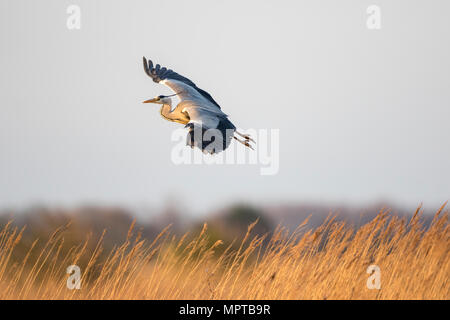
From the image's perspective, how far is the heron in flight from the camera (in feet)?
25.1

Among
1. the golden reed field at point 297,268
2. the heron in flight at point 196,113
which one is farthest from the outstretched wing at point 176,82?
the golden reed field at point 297,268

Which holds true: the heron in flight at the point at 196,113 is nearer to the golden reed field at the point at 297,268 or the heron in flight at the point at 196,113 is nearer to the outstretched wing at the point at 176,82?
the outstretched wing at the point at 176,82

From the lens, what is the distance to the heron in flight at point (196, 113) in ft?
25.1

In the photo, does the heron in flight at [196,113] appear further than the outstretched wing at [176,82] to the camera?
No

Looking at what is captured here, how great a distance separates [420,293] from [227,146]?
11.0 ft

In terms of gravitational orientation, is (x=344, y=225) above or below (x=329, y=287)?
above

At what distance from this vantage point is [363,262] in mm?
5469

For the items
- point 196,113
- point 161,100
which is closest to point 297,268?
point 196,113

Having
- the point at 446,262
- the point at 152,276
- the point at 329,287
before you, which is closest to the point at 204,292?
the point at 152,276

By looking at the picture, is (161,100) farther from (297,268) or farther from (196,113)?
(297,268)

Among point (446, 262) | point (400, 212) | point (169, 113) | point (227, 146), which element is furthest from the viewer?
point (169, 113)
